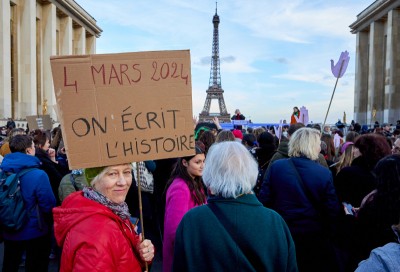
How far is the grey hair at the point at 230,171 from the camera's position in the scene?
2.15 metres

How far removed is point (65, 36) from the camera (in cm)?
4050

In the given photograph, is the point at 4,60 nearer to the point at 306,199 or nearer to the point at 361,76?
the point at 306,199

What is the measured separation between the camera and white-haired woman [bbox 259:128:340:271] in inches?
152

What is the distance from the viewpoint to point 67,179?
4.70 meters

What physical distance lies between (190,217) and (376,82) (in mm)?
44316

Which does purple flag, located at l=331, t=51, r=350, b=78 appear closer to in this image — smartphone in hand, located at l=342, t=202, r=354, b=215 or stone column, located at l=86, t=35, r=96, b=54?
smartphone in hand, located at l=342, t=202, r=354, b=215

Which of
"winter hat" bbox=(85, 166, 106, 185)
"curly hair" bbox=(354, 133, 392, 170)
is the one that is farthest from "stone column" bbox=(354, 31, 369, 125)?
"winter hat" bbox=(85, 166, 106, 185)

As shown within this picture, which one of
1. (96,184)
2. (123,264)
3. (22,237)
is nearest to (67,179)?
(22,237)

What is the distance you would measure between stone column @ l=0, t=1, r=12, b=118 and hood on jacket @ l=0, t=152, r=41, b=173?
24.3 m

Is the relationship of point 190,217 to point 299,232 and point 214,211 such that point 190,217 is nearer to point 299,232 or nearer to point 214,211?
point 214,211

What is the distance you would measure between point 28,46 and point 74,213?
3221 cm

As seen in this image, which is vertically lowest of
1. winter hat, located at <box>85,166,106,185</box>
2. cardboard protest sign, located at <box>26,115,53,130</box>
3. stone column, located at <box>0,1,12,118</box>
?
winter hat, located at <box>85,166,106,185</box>

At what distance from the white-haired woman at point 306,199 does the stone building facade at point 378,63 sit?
36053 mm

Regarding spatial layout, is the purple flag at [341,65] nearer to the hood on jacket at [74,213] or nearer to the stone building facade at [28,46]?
the hood on jacket at [74,213]
